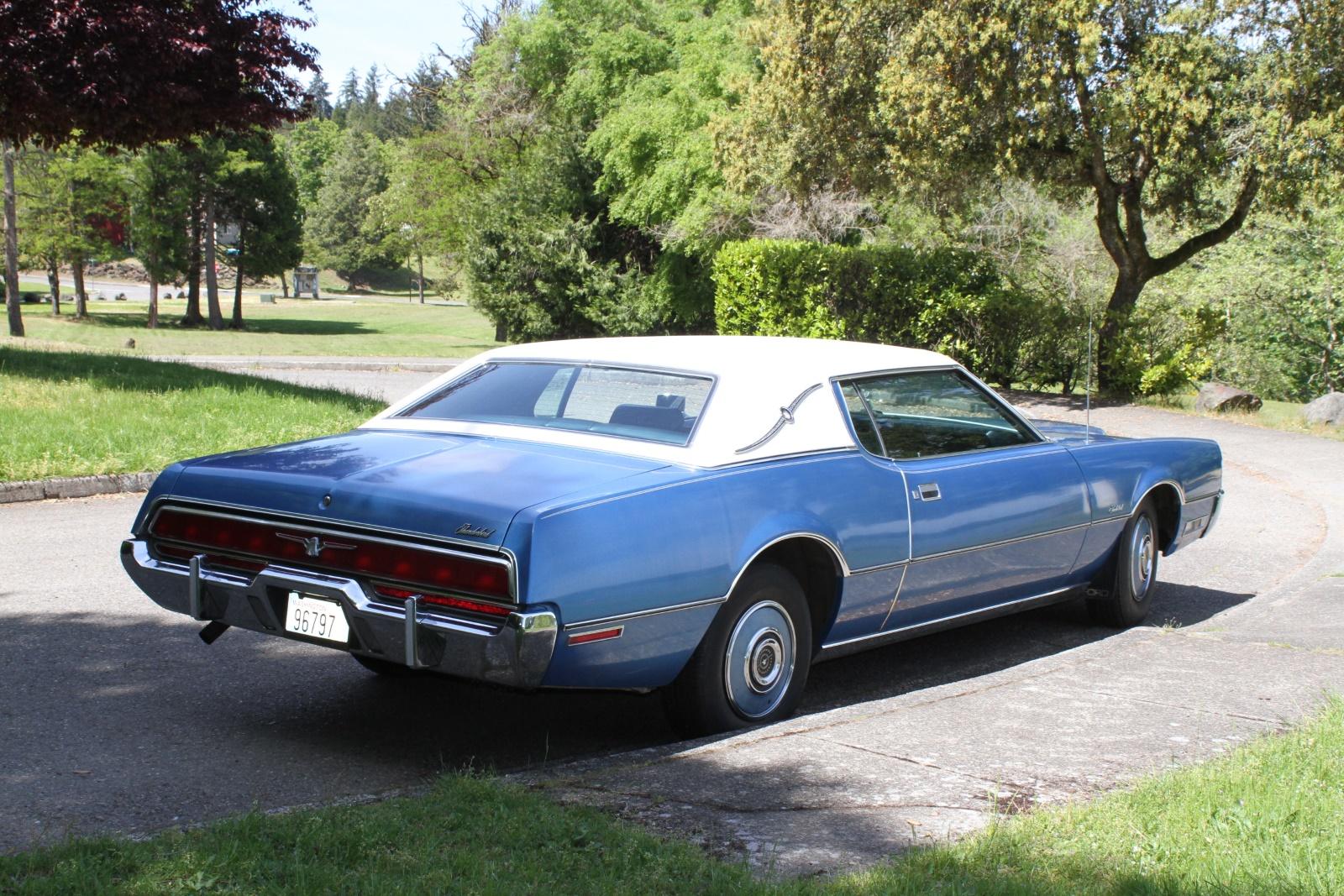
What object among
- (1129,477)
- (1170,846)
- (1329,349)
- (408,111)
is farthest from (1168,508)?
(408,111)

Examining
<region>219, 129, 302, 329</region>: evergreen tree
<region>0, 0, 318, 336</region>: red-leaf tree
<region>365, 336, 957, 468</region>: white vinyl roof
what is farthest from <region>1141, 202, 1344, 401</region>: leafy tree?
<region>219, 129, 302, 329</region>: evergreen tree

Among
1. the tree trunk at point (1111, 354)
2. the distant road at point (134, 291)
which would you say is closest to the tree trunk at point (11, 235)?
the tree trunk at point (1111, 354)

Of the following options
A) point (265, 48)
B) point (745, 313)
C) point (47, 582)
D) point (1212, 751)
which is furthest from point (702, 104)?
point (1212, 751)

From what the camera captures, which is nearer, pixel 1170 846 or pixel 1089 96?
pixel 1170 846

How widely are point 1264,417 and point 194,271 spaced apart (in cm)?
4739

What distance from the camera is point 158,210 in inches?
2088

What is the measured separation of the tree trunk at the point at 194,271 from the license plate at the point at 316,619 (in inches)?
2163

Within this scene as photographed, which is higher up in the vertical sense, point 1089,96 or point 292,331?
point 1089,96

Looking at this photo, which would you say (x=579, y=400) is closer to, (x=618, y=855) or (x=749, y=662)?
(x=749, y=662)

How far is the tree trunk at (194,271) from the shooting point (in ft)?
184

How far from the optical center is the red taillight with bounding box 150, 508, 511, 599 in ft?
14.1

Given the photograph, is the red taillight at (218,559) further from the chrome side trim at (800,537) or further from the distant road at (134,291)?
the distant road at (134,291)

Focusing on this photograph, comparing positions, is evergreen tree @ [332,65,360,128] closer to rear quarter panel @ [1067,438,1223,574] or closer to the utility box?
the utility box

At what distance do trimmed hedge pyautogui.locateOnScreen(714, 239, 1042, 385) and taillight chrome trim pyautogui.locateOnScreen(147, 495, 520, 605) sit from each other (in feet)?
58.2
